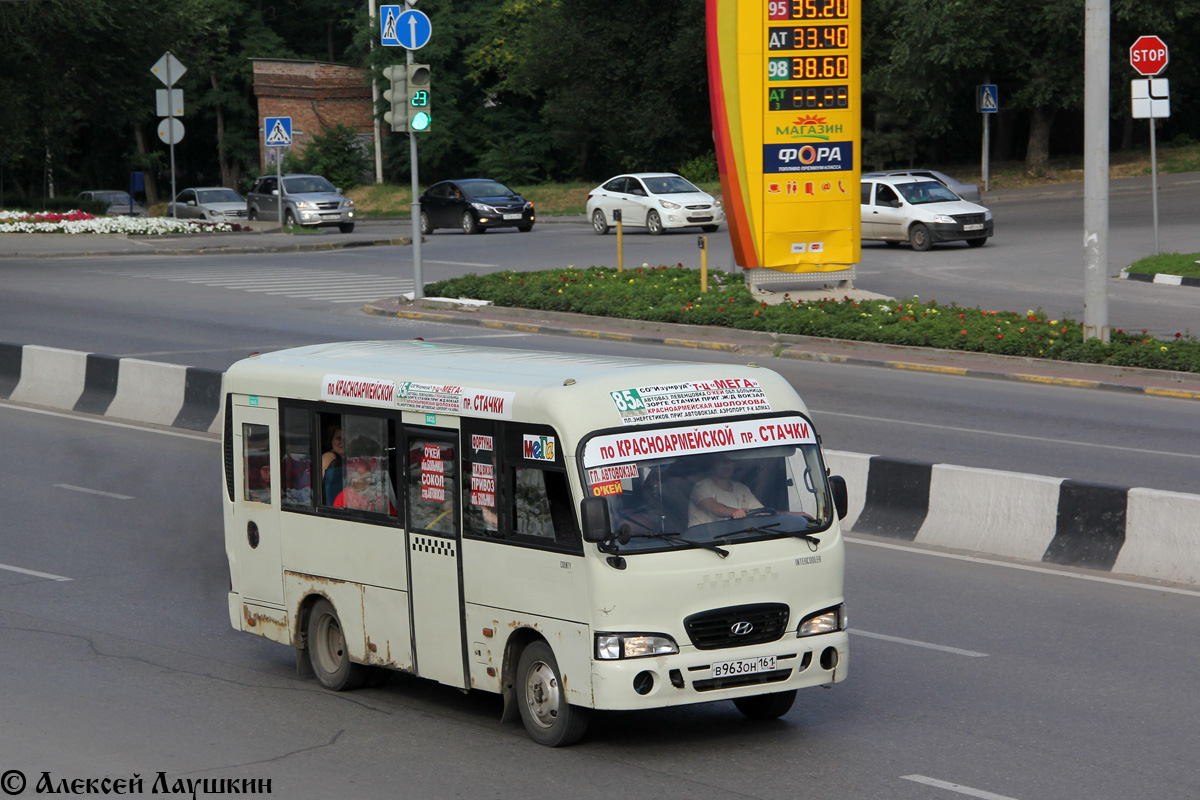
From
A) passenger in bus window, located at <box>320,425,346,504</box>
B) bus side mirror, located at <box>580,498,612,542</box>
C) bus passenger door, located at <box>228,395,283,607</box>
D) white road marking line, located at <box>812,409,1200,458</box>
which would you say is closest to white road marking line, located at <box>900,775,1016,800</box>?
bus side mirror, located at <box>580,498,612,542</box>

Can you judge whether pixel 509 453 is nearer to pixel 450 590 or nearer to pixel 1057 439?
pixel 450 590

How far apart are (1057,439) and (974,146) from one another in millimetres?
43931

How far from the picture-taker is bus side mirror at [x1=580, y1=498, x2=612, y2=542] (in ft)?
22.8

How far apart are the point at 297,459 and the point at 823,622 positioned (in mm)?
3156

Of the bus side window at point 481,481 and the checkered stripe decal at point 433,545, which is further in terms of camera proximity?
the checkered stripe decal at point 433,545

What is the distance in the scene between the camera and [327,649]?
8.75 m

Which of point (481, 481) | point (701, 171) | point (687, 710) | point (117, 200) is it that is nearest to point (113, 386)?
point (481, 481)

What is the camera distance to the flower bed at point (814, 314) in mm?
20266

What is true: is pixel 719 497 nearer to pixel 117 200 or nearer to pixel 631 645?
pixel 631 645

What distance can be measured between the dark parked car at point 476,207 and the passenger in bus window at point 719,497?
36994 millimetres

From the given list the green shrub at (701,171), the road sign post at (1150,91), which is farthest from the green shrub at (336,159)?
the road sign post at (1150,91)

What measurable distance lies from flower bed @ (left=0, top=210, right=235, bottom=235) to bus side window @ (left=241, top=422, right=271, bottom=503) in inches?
1313

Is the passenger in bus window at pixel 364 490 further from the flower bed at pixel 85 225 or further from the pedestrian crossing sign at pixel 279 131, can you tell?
the pedestrian crossing sign at pixel 279 131

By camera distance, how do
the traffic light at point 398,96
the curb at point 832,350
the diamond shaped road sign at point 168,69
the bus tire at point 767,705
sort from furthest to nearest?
the diamond shaped road sign at point 168,69
the traffic light at point 398,96
the curb at point 832,350
the bus tire at point 767,705
